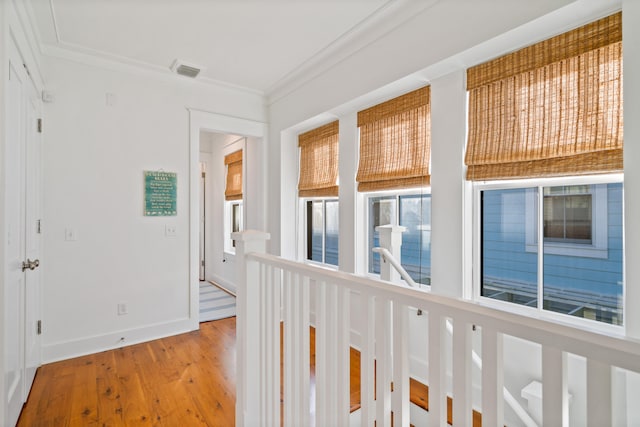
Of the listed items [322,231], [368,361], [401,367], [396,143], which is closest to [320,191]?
[322,231]

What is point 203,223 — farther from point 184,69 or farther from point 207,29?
point 207,29

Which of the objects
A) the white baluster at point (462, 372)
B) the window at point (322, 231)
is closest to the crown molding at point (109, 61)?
the window at point (322, 231)

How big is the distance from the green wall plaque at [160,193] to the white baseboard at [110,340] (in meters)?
1.14

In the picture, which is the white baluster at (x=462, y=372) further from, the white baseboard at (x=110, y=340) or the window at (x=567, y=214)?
the white baseboard at (x=110, y=340)

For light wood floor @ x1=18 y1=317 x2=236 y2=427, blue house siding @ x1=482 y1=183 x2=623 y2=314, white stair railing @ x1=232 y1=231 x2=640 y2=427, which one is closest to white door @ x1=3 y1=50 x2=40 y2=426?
light wood floor @ x1=18 y1=317 x2=236 y2=427

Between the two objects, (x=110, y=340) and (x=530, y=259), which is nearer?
(x=530, y=259)

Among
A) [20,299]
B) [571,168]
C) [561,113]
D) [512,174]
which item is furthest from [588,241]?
[20,299]

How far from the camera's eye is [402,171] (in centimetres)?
271

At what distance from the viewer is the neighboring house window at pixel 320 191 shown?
3.49 metres

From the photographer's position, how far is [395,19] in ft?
7.87

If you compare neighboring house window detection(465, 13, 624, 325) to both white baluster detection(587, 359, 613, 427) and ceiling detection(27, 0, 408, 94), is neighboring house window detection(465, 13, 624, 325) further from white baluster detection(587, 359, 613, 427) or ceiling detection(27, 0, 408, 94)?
white baluster detection(587, 359, 613, 427)

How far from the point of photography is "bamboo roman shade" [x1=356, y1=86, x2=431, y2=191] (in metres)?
2.54

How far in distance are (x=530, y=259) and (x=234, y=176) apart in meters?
4.03

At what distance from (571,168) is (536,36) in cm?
77
